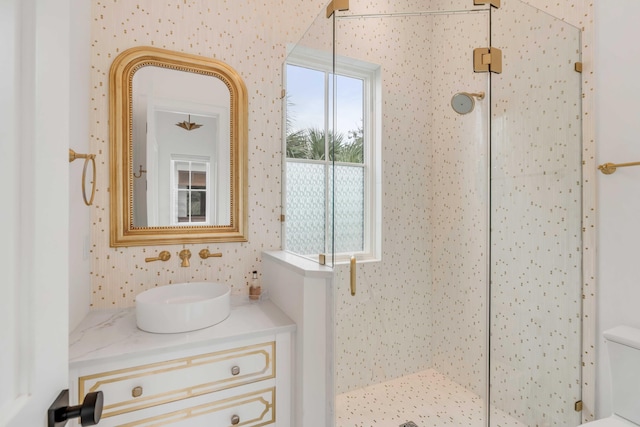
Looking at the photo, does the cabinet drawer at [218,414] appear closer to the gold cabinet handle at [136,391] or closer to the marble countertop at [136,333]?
the gold cabinet handle at [136,391]

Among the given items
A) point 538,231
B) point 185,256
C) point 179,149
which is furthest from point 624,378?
point 179,149

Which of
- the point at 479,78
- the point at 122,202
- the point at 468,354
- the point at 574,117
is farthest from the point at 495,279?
the point at 122,202

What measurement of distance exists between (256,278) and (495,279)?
1.31 metres

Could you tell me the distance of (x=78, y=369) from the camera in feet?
3.76

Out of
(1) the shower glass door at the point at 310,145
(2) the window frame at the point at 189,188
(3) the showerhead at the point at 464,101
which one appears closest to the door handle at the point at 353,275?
(1) the shower glass door at the point at 310,145

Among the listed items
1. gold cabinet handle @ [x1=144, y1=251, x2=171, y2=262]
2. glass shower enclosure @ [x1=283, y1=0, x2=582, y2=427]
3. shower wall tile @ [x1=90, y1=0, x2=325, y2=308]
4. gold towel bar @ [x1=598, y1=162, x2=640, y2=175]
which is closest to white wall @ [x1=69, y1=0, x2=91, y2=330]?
shower wall tile @ [x1=90, y1=0, x2=325, y2=308]

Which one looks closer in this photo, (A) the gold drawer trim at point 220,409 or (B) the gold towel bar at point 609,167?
(A) the gold drawer trim at point 220,409

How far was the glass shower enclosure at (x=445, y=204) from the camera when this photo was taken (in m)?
1.61

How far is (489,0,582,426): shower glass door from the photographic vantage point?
1600 millimetres

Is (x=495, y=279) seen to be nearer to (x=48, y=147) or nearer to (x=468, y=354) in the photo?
(x=468, y=354)

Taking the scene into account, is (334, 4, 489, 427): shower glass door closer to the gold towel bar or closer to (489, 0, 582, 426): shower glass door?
(489, 0, 582, 426): shower glass door

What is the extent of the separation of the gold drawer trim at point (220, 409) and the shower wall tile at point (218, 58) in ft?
2.16

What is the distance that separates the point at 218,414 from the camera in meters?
1.34

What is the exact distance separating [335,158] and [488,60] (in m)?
0.89
